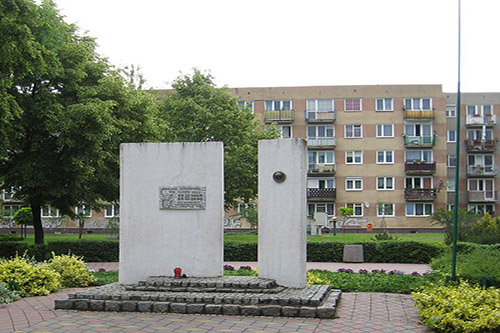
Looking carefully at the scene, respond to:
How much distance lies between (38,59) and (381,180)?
3940cm

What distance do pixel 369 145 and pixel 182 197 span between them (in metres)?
42.7

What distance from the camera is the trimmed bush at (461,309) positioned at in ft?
28.6

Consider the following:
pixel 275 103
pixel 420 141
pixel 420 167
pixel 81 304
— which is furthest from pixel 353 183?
pixel 81 304

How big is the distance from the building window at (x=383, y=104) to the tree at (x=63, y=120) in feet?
105

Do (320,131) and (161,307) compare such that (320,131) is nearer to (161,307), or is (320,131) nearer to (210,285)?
(210,285)

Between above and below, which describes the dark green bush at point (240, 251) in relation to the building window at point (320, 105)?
below

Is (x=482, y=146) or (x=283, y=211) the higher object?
(x=482, y=146)

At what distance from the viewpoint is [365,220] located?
173 ft

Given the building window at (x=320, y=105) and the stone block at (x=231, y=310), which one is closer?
the stone block at (x=231, y=310)

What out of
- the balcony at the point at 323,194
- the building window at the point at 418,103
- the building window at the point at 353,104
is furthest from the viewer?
the building window at the point at 353,104

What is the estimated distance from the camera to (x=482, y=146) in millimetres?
57188

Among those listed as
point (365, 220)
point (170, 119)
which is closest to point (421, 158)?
point (365, 220)

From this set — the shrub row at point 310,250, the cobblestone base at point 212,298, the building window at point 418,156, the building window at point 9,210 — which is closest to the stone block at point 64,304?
the cobblestone base at point 212,298

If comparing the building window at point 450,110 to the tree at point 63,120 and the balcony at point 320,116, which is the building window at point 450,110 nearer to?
the balcony at point 320,116
